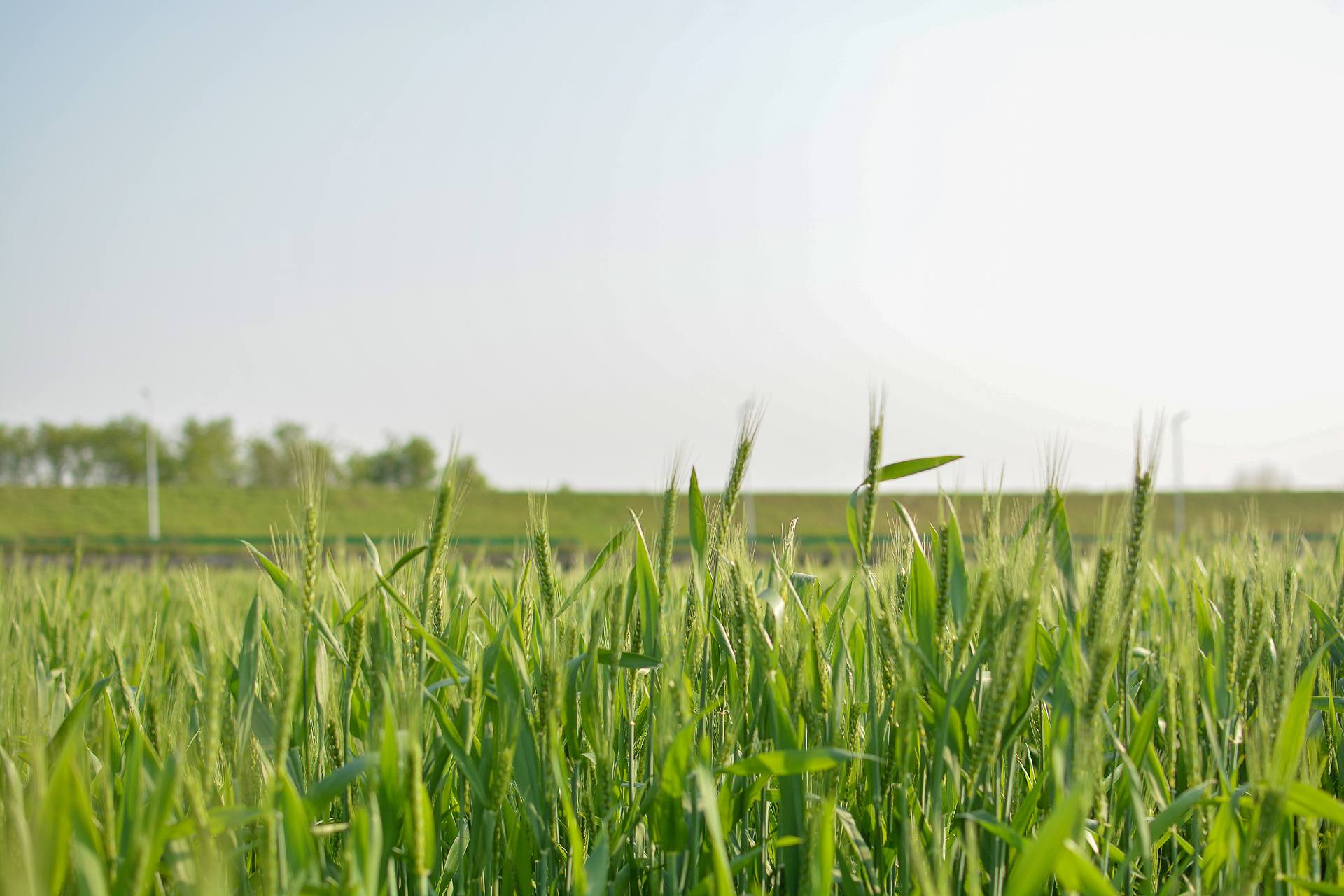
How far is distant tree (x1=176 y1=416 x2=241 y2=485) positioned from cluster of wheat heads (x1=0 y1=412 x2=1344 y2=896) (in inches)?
2696

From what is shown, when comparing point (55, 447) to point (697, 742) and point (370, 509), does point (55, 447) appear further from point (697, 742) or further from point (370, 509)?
point (697, 742)

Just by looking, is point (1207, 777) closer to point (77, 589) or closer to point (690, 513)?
point (690, 513)

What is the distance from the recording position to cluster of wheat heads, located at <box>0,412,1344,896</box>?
3.34 feet

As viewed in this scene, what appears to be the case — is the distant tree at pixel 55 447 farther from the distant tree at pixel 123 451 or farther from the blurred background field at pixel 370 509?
the blurred background field at pixel 370 509

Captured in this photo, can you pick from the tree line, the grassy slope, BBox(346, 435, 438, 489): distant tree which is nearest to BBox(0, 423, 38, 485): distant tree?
the tree line

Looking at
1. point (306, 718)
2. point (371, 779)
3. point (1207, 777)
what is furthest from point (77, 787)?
point (1207, 777)

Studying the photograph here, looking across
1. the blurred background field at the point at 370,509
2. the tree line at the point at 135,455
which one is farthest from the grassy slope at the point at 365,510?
the tree line at the point at 135,455

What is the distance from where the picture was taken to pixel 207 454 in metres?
63.2

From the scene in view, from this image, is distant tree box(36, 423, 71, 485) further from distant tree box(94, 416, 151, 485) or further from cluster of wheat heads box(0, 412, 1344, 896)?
cluster of wheat heads box(0, 412, 1344, 896)

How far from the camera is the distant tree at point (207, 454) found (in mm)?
62688

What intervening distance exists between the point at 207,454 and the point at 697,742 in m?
70.9

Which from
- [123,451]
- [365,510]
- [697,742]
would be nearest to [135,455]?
[123,451]

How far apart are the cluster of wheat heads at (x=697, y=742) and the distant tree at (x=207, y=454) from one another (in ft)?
225

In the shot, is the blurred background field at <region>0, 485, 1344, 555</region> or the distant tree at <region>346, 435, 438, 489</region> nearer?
the blurred background field at <region>0, 485, 1344, 555</region>
